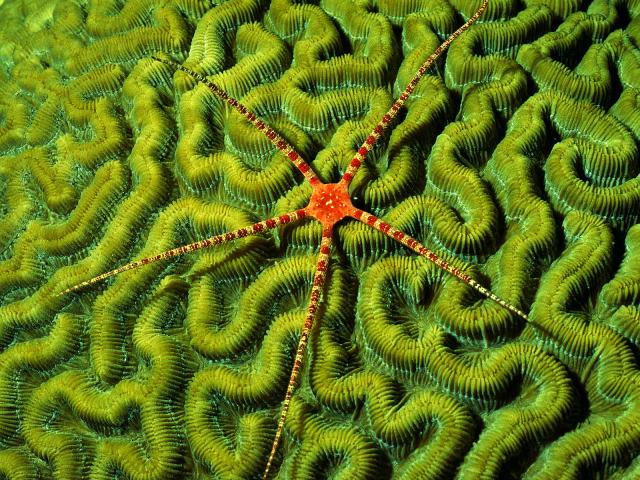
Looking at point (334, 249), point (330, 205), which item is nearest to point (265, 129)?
point (330, 205)

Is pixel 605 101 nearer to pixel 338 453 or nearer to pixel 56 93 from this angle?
pixel 338 453

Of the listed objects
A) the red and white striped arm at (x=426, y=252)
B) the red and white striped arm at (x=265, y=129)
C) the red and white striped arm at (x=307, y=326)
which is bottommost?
the red and white striped arm at (x=307, y=326)

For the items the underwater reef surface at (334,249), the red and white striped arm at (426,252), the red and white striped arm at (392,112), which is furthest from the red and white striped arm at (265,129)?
the red and white striped arm at (426,252)

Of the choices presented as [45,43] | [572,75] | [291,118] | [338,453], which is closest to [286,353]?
[338,453]

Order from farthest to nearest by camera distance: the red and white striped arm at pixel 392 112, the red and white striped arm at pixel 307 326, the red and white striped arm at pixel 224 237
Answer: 1. the red and white striped arm at pixel 392 112
2. the red and white striped arm at pixel 224 237
3. the red and white striped arm at pixel 307 326

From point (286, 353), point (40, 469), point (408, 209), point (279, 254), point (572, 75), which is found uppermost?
point (572, 75)

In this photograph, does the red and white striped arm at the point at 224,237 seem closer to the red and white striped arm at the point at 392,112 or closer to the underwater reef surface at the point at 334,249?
the underwater reef surface at the point at 334,249

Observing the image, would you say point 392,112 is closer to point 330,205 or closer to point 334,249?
point 330,205
